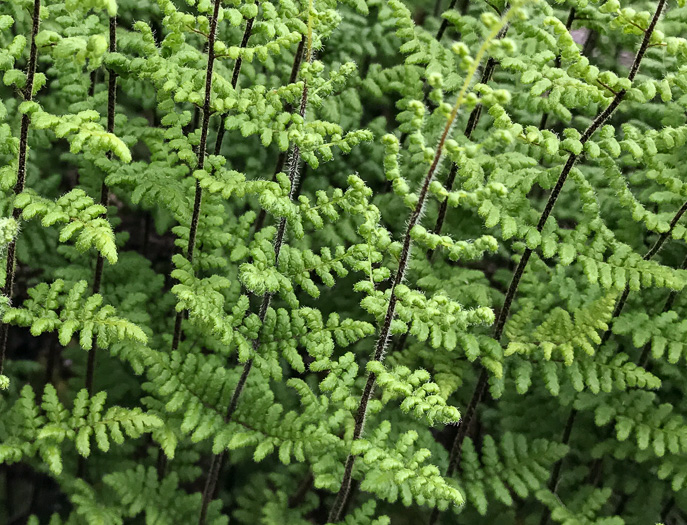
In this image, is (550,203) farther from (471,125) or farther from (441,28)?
(441,28)

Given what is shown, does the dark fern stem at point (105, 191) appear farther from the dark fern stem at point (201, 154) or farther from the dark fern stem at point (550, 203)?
the dark fern stem at point (550, 203)

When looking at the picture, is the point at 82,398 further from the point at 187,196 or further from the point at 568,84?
the point at 568,84

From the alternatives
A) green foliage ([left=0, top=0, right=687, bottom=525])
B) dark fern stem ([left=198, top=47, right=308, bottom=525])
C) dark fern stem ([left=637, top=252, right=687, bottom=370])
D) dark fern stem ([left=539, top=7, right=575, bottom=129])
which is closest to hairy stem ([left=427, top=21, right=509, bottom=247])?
green foliage ([left=0, top=0, right=687, bottom=525])

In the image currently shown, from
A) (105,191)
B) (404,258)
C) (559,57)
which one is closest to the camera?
(404,258)

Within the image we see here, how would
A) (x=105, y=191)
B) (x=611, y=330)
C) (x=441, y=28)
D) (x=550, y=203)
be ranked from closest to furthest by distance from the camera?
(x=550, y=203) → (x=105, y=191) → (x=611, y=330) → (x=441, y=28)

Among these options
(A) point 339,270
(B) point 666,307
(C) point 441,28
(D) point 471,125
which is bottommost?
(B) point 666,307

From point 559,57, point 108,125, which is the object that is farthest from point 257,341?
point 559,57

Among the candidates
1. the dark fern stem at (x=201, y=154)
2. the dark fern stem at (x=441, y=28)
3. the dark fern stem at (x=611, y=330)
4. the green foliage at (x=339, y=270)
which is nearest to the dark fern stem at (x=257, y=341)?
the green foliage at (x=339, y=270)

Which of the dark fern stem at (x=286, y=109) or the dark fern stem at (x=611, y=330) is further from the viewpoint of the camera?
the dark fern stem at (x=286, y=109)

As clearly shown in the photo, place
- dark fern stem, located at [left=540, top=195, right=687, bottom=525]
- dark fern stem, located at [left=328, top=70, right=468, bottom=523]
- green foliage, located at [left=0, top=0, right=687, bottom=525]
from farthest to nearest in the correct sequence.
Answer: dark fern stem, located at [left=540, top=195, right=687, bottom=525], green foliage, located at [left=0, top=0, right=687, bottom=525], dark fern stem, located at [left=328, top=70, right=468, bottom=523]

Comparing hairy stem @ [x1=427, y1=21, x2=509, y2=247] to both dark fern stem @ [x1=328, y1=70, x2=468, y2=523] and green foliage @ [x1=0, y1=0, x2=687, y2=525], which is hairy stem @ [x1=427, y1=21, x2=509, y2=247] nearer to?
green foliage @ [x1=0, y1=0, x2=687, y2=525]

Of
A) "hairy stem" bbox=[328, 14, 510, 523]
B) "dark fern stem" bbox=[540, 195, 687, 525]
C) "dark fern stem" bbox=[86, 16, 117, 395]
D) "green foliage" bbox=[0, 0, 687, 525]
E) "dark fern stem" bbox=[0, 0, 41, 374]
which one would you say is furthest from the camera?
"dark fern stem" bbox=[540, 195, 687, 525]
